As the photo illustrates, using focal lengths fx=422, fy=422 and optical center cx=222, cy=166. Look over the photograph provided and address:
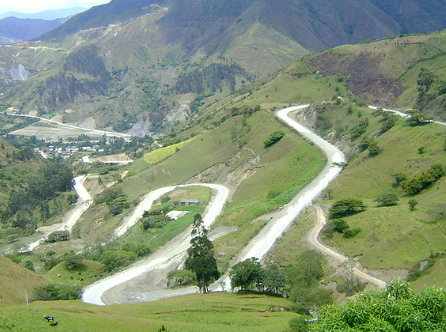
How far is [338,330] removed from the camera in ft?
66.7

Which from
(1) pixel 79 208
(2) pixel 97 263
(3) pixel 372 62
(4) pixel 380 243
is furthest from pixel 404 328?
(3) pixel 372 62

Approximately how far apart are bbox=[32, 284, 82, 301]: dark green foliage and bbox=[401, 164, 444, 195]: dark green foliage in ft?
128

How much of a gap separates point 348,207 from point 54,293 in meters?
33.0

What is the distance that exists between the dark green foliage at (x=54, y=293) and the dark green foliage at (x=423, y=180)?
128 ft

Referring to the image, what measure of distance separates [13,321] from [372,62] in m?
113

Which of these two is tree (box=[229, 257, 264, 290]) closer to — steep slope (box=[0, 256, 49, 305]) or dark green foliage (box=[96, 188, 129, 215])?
steep slope (box=[0, 256, 49, 305])

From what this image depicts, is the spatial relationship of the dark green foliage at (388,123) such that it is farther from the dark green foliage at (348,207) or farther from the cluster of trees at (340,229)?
the cluster of trees at (340,229)

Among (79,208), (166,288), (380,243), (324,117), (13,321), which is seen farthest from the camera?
(79,208)

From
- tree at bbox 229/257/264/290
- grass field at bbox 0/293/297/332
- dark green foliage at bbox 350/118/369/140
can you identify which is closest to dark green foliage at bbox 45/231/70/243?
grass field at bbox 0/293/297/332

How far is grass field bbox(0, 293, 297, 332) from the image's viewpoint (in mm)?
28281

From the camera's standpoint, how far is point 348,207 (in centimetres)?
4862

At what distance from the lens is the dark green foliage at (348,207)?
48222mm

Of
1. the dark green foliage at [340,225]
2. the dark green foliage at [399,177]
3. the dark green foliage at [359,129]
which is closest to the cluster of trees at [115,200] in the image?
the dark green foliage at [359,129]

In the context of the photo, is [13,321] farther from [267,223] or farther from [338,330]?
[267,223]
